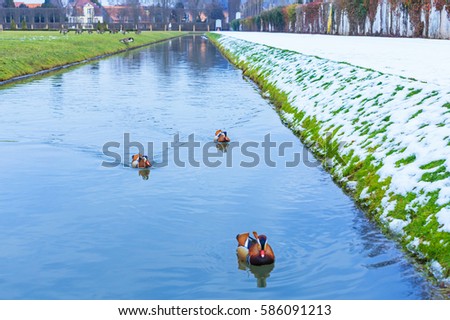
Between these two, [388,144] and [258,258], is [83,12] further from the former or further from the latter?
[258,258]

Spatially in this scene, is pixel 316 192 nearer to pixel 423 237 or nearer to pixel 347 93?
pixel 423 237

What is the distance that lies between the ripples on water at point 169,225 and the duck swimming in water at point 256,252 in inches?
6.8

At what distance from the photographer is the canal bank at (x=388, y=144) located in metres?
8.33

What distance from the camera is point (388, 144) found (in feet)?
37.1

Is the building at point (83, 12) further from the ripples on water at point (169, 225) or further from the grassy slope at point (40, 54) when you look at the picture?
the ripples on water at point (169, 225)

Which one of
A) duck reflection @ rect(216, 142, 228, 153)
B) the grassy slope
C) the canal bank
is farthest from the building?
duck reflection @ rect(216, 142, 228, 153)

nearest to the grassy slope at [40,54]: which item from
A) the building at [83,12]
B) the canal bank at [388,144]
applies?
the canal bank at [388,144]

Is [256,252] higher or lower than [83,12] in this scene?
lower

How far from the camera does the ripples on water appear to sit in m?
7.24

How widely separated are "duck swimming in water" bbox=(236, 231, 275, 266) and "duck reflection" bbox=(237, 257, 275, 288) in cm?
5

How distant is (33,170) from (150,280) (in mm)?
5707

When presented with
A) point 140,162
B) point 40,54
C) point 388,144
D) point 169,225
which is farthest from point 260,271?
point 40,54

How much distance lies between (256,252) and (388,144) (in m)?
4.56
